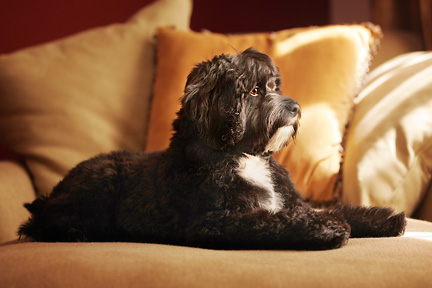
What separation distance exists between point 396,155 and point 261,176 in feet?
2.05

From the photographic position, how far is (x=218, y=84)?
1.54 metres

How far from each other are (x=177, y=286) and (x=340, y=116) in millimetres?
1323

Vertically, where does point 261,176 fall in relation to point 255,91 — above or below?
below

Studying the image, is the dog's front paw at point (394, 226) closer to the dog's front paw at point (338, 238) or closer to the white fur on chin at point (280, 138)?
the dog's front paw at point (338, 238)

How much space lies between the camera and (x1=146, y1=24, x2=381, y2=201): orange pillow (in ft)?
6.72

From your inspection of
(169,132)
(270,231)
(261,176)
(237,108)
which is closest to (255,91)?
(237,108)

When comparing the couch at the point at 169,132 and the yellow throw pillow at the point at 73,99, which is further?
the yellow throw pillow at the point at 73,99

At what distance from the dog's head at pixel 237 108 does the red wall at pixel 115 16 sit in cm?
245

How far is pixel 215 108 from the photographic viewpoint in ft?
4.99

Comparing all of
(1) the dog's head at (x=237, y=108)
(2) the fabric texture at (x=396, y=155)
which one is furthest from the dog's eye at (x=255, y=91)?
(2) the fabric texture at (x=396, y=155)

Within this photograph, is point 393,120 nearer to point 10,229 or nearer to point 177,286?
point 177,286

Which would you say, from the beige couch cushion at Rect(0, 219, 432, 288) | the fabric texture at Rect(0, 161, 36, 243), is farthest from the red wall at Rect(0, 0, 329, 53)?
the beige couch cushion at Rect(0, 219, 432, 288)

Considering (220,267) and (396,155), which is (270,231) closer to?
(220,267)

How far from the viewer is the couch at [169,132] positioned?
1.18 metres
